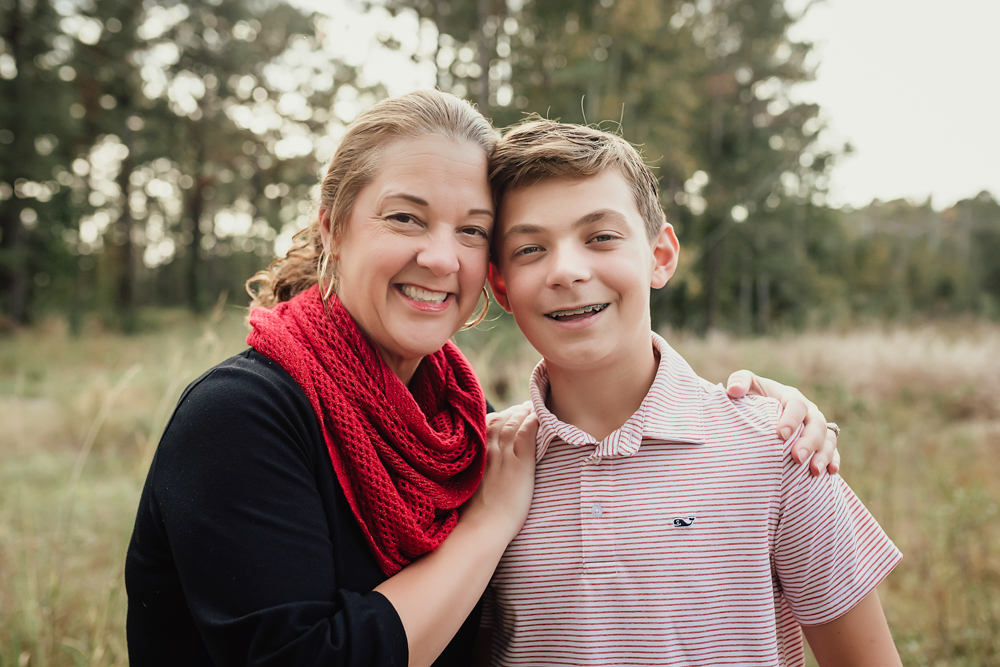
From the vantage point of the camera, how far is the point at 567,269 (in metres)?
1.57

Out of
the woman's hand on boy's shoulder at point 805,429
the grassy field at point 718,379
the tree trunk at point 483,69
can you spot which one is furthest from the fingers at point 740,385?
the tree trunk at point 483,69

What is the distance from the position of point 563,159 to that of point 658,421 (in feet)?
2.40

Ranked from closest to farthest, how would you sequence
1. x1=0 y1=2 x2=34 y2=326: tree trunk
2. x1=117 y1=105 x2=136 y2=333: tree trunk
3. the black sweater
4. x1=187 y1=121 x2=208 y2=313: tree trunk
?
the black sweater
x1=0 y1=2 x2=34 y2=326: tree trunk
x1=117 y1=105 x2=136 y2=333: tree trunk
x1=187 y1=121 x2=208 y2=313: tree trunk

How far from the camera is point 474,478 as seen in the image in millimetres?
1759

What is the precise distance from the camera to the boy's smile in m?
1.61

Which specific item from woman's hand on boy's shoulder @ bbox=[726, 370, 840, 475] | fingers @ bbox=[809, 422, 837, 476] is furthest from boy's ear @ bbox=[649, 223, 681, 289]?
fingers @ bbox=[809, 422, 837, 476]

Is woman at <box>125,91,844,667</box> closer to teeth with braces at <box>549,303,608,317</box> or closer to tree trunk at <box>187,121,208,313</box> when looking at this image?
teeth with braces at <box>549,303,608,317</box>

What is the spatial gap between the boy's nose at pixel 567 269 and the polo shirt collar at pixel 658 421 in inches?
14.9

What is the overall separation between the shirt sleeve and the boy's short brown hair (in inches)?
31.6

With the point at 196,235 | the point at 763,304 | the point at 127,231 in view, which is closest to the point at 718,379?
the point at 763,304

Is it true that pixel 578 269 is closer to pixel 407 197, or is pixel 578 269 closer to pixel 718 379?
pixel 407 197

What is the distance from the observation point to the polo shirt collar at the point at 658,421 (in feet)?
5.22

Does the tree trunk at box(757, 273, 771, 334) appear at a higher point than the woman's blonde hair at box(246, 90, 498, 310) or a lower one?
lower

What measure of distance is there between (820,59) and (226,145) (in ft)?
62.4
